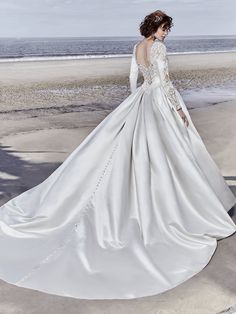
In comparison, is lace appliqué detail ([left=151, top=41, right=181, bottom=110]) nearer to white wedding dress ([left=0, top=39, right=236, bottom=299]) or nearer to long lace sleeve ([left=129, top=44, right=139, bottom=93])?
white wedding dress ([left=0, top=39, right=236, bottom=299])

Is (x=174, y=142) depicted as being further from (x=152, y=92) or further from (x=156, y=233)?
(x=156, y=233)

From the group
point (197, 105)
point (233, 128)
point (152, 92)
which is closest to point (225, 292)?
point (152, 92)

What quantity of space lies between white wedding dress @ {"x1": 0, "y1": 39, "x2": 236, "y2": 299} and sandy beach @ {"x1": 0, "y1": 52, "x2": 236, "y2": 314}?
277 mm

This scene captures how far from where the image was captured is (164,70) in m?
4.34

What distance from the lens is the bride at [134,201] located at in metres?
3.97

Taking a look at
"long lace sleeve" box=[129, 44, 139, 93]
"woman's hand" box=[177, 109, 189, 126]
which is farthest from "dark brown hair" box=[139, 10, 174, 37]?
"woman's hand" box=[177, 109, 189, 126]

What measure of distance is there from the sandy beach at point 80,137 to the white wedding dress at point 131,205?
0.91ft

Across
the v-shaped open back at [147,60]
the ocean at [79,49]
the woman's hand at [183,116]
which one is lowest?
the ocean at [79,49]

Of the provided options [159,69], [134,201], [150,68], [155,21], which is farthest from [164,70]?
[134,201]

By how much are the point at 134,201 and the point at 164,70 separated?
117 centimetres

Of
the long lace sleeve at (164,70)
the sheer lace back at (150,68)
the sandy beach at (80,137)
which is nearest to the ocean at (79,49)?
the sandy beach at (80,137)

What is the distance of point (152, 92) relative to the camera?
4.53 metres

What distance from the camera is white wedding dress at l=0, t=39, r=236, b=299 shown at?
3945 mm

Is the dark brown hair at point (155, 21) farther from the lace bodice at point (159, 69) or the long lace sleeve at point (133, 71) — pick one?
the long lace sleeve at point (133, 71)
